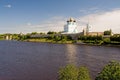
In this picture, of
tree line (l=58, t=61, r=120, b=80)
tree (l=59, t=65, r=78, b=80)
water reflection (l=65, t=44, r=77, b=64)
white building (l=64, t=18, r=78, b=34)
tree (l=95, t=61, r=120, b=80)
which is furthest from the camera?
white building (l=64, t=18, r=78, b=34)

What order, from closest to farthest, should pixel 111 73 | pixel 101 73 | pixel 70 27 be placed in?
1. pixel 111 73
2. pixel 101 73
3. pixel 70 27

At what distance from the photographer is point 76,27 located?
6171 inches

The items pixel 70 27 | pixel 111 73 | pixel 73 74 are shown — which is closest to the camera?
pixel 111 73

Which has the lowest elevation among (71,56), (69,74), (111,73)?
(71,56)

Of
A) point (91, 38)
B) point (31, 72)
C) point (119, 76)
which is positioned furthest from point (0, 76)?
point (91, 38)

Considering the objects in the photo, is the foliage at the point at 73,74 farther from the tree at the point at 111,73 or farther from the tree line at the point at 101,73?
the tree at the point at 111,73

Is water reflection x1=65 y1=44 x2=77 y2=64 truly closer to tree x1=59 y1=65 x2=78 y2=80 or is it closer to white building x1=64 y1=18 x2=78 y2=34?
tree x1=59 y1=65 x2=78 y2=80

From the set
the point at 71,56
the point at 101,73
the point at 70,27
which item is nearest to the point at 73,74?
the point at 101,73

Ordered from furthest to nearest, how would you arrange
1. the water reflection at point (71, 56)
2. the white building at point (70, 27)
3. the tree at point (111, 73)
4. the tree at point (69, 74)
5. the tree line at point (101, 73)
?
the white building at point (70, 27)
the water reflection at point (71, 56)
the tree at point (69, 74)
the tree line at point (101, 73)
the tree at point (111, 73)

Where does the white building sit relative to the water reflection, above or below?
above

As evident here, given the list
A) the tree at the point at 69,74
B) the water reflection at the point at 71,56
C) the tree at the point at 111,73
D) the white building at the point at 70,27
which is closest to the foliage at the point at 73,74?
the tree at the point at 69,74

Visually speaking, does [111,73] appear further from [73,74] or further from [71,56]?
[71,56]

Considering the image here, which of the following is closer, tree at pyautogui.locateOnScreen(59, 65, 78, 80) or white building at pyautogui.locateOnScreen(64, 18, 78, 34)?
tree at pyautogui.locateOnScreen(59, 65, 78, 80)

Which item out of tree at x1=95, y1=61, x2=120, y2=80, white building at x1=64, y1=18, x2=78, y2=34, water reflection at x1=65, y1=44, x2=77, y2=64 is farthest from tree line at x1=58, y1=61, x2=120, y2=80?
white building at x1=64, y1=18, x2=78, y2=34
